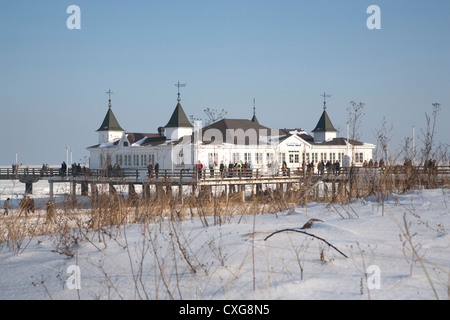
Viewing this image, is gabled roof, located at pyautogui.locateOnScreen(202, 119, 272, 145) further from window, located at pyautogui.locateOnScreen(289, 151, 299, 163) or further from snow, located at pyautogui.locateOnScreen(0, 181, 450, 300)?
snow, located at pyautogui.locateOnScreen(0, 181, 450, 300)

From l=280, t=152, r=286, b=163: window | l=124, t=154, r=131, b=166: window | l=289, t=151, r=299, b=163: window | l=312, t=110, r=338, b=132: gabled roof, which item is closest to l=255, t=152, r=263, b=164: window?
l=280, t=152, r=286, b=163: window

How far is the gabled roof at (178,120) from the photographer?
50.4 m

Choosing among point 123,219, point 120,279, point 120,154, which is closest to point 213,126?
point 120,154

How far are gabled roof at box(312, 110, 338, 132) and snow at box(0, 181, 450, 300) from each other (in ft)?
164

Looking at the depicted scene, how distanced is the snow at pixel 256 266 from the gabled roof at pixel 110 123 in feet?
162

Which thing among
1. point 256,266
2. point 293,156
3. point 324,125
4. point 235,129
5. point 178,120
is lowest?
point 256,266

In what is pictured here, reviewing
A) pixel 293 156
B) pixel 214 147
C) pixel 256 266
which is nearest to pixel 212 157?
pixel 214 147

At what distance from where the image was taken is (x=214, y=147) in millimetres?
41438

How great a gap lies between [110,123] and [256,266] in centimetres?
5306

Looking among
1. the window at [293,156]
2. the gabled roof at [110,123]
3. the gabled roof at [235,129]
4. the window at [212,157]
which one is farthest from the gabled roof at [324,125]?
the gabled roof at [110,123]

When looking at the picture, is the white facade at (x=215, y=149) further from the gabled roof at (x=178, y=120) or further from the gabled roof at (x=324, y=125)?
the gabled roof at (x=324, y=125)

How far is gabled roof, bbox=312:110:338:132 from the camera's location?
57.4 meters

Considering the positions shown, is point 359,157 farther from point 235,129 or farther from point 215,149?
point 215,149
